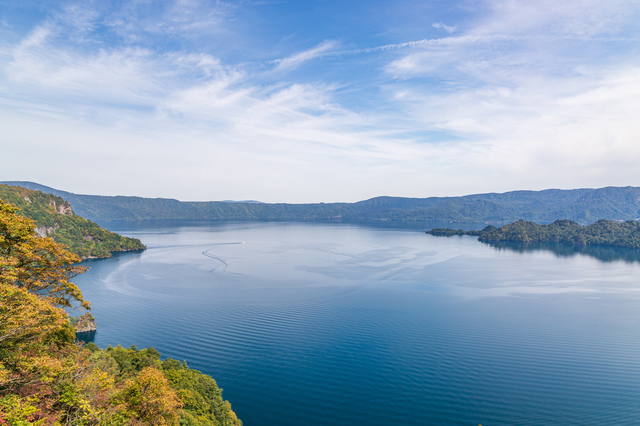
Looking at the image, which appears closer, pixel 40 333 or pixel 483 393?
pixel 40 333

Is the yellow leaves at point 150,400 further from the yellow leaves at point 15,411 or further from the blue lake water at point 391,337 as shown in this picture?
the blue lake water at point 391,337

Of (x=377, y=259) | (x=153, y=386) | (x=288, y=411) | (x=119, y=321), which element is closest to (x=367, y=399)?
(x=288, y=411)

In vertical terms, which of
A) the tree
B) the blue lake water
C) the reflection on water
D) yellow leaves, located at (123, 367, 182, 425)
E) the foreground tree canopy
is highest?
the tree

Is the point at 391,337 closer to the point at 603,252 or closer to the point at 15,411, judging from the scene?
the point at 15,411

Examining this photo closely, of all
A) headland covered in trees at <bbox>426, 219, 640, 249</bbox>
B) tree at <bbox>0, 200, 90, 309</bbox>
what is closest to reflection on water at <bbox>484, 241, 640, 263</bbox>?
headland covered in trees at <bbox>426, 219, 640, 249</bbox>

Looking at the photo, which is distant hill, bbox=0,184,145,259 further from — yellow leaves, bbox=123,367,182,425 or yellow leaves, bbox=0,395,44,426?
yellow leaves, bbox=0,395,44,426

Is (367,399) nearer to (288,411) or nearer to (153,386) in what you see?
(288,411)
